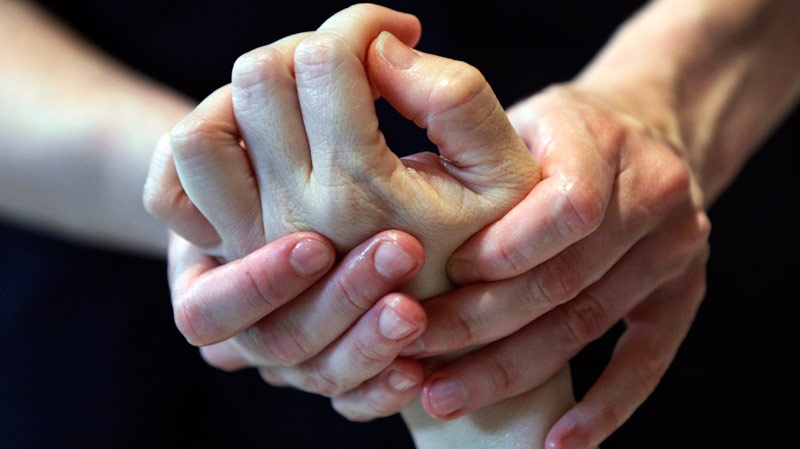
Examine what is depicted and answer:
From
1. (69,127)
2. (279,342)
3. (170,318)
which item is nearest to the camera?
(279,342)

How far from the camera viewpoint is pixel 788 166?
3.80 ft

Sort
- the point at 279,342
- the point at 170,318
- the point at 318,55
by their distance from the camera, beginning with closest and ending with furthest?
the point at 318,55, the point at 279,342, the point at 170,318

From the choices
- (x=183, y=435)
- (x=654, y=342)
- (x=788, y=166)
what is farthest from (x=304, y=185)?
(x=788, y=166)

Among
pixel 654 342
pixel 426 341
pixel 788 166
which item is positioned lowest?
pixel 788 166

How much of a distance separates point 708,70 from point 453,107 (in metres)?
0.51

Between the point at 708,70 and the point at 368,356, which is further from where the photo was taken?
the point at 708,70

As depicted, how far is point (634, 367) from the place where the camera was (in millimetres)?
680

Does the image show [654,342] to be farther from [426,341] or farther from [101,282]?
[101,282]

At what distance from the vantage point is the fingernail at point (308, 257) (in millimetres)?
540

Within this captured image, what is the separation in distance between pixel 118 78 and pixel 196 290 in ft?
1.11

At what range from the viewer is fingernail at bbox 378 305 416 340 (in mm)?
557

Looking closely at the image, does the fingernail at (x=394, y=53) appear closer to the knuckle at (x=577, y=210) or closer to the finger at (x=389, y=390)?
the knuckle at (x=577, y=210)

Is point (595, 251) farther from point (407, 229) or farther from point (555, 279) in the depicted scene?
point (407, 229)

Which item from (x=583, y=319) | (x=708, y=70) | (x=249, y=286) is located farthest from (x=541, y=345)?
(x=708, y=70)
